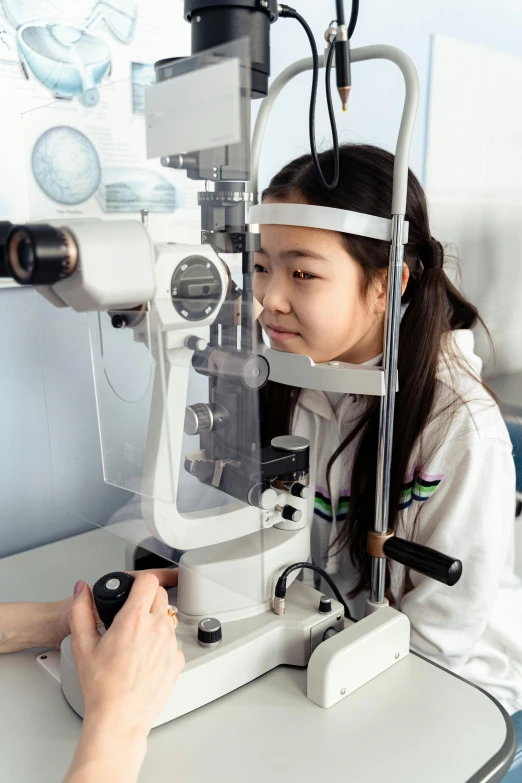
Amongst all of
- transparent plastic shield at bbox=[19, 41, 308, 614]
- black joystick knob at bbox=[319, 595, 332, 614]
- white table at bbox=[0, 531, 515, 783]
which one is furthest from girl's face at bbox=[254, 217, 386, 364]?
white table at bbox=[0, 531, 515, 783]

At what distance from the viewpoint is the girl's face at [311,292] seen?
3.33ft

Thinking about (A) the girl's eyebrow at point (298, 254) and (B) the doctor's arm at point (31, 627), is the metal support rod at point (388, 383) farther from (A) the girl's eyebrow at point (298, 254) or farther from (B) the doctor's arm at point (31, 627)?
(B) the doctor's arm at point (31, 627)

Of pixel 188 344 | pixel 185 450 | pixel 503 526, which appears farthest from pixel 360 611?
pixel 188 344

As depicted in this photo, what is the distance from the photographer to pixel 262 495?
83 centimetres

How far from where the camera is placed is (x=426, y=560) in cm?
88

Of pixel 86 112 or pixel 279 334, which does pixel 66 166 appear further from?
pixel 279 334

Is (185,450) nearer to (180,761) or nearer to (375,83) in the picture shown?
(180,761)

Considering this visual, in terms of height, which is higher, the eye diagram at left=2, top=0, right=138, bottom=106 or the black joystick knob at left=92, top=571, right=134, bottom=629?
the eye diagram at left=2, top=0, right=138, bottom=106

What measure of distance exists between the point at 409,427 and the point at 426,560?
274mm

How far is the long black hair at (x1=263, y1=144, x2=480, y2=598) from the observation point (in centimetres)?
106

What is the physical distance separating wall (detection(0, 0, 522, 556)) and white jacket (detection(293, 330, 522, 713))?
1.38ft

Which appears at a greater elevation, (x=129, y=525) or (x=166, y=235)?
(x=166, y=235)

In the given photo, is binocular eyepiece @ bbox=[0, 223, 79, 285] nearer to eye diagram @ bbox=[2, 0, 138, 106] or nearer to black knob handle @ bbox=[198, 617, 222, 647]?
black knob handle @ bbox=[198, 617, 222, 647]

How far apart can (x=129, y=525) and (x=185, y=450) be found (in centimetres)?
18
